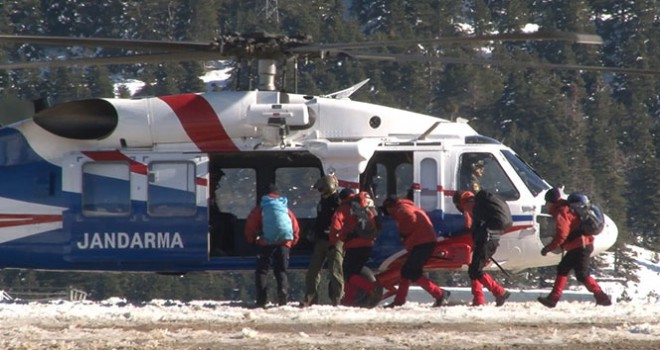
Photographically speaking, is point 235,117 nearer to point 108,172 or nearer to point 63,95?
point 108,172

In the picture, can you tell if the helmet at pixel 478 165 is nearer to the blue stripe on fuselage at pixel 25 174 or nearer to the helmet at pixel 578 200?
the helmet at pixel 578 200

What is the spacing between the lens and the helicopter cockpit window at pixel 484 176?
19.2 meters

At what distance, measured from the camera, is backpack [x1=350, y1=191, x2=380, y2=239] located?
1808 cm

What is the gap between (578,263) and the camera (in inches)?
701

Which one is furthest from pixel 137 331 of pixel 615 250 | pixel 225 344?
pixel 615 250

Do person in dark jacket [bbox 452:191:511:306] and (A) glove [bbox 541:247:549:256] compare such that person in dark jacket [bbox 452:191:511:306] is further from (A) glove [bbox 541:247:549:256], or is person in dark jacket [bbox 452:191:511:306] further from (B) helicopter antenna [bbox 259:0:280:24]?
(B) helicopter antenna [bbox 259:0:280:24]

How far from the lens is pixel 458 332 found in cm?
1470

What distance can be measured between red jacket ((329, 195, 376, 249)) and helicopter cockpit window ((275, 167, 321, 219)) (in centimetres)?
137

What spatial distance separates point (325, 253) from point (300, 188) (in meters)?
1.33

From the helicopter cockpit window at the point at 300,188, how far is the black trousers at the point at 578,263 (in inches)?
133

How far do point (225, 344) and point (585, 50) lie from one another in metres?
78.4

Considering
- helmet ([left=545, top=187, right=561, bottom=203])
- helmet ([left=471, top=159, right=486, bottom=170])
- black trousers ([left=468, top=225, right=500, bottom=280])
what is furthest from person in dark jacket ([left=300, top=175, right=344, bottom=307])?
helmet ([left=545, top=187, right=561, bottom=203])

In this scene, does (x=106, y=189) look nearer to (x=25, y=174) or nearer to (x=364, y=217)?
(x=25, y=174)

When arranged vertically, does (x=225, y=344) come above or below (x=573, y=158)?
above
